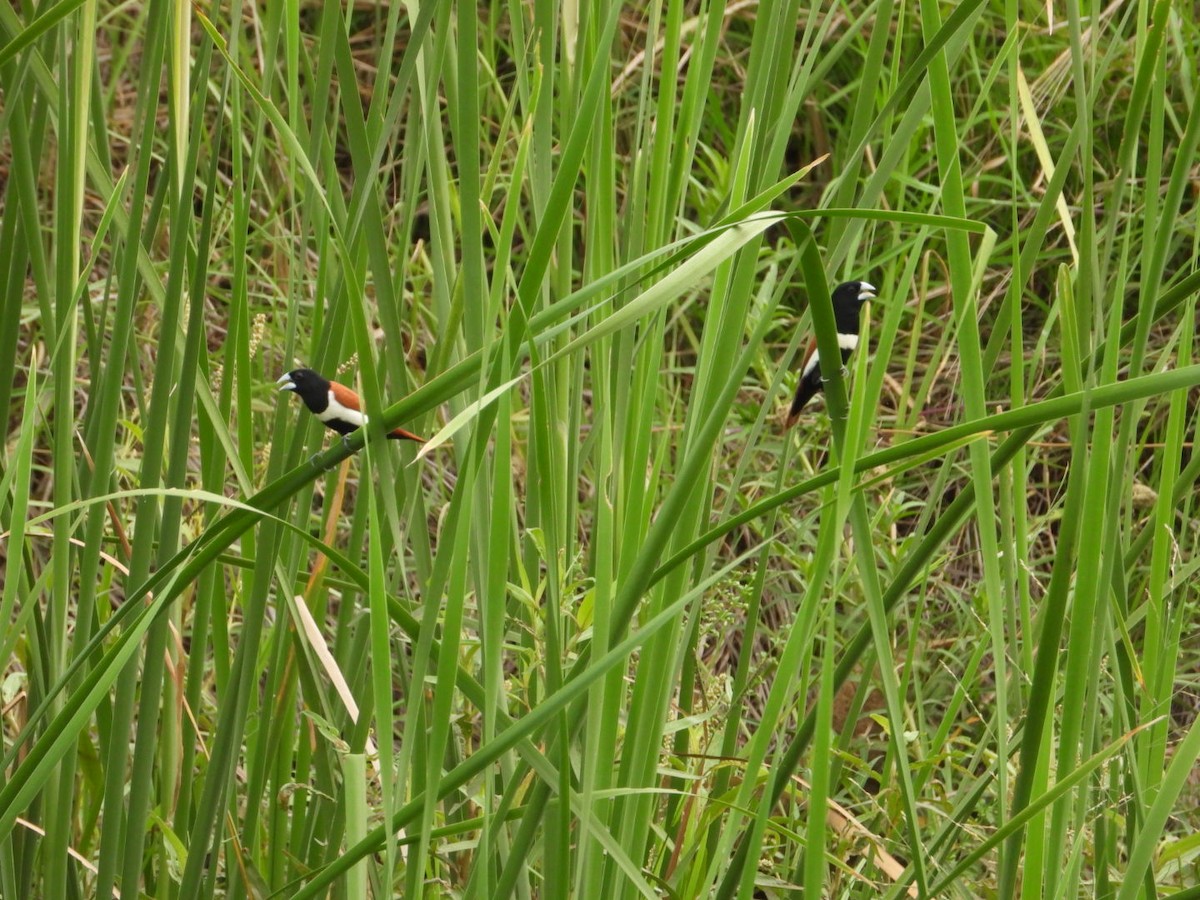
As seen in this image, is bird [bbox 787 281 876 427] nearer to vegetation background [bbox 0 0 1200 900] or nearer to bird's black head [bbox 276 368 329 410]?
vegetation background [bbox 0 0 1200 900]

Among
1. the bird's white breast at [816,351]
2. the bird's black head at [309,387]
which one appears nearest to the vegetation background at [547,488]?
the bird's black head at [309,387]

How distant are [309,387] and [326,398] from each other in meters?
0.07

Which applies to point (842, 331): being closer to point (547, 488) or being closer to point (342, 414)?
point (342, 414)

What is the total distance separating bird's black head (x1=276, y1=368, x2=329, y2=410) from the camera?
89 centimetres

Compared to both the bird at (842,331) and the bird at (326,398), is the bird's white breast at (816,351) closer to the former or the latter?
the bird at (842,331)

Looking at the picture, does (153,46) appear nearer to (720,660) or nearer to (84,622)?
(84,622)

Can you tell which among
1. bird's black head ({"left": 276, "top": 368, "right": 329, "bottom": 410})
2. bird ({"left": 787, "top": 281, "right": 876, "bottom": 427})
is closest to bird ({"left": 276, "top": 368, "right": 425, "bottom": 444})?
bird's black head ({"left": 276, "top": 368, "right": 329, "bottom": 410})

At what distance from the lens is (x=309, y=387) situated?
90 cm

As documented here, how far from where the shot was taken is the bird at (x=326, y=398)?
905 mm

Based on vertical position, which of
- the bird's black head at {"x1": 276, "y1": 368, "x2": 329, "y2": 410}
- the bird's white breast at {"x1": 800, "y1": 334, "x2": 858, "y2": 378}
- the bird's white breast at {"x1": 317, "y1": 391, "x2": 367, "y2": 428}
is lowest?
the bird's white breast at {"x1": 317, "y1": 391, "x2": 367, "y2": 428}

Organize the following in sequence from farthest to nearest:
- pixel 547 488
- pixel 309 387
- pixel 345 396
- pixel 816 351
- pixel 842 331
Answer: pixel 842 331, pixel 816 351, pixel 345 396, pixel 309 387, pixel 547 488

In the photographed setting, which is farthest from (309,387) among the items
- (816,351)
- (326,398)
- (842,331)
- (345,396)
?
(842,331)

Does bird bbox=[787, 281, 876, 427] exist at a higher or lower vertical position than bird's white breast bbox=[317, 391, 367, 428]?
higher

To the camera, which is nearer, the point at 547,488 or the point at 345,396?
the point at 547,488
